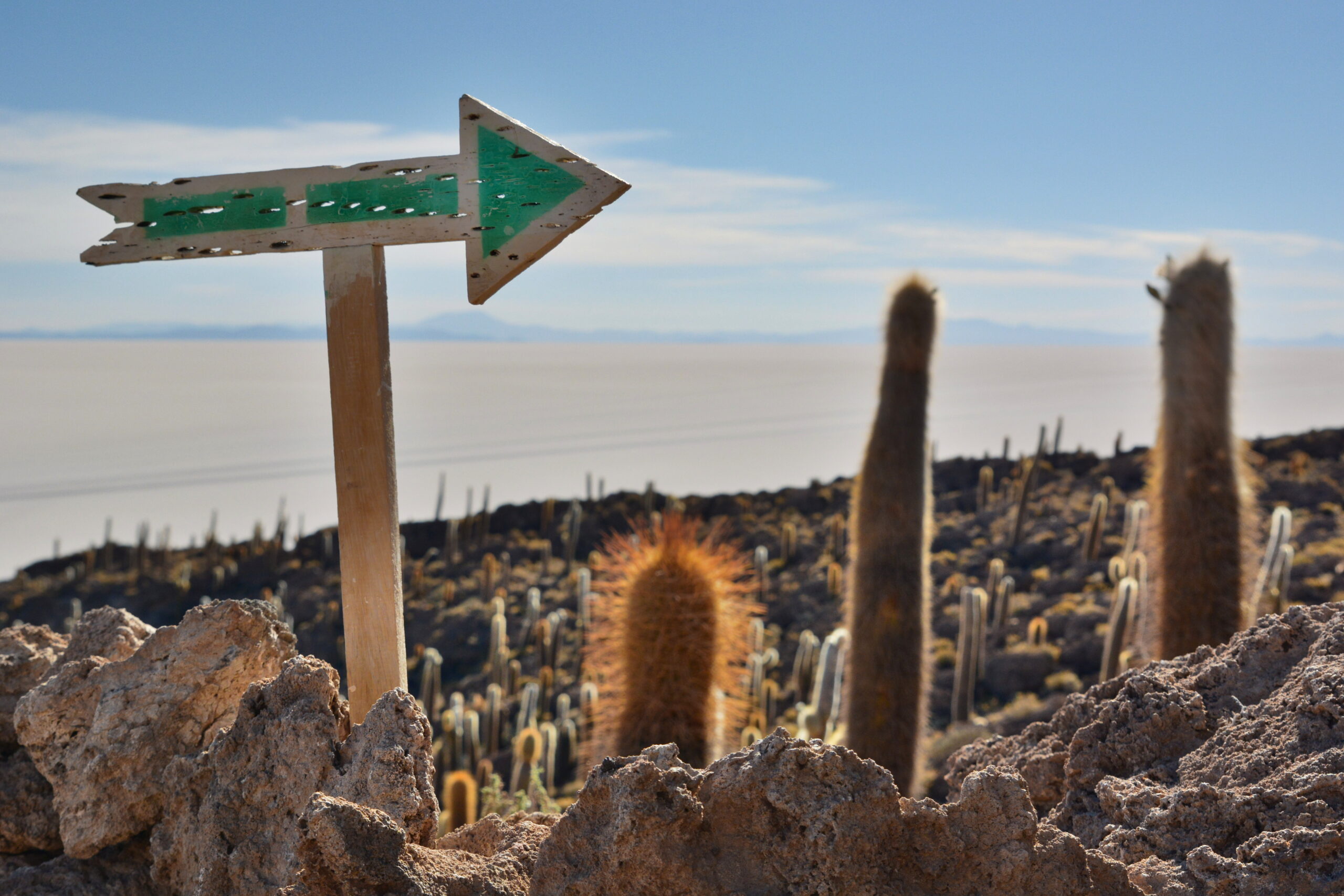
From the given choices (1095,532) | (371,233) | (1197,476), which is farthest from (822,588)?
(371,233)

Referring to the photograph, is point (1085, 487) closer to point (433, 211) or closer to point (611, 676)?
point (611, 676)

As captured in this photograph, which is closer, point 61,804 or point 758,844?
point 758,844

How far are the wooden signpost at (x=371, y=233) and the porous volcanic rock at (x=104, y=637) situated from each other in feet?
2.17

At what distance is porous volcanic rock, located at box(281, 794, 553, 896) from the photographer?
64.5 inches

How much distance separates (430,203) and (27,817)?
1.90m

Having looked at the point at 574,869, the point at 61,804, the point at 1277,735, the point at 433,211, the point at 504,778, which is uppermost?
the point at 433,211

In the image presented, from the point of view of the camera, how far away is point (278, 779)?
224 centimetres

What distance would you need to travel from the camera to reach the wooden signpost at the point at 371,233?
2635 millimetres

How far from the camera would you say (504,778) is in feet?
35.7

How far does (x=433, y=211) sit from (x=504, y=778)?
30.2ft

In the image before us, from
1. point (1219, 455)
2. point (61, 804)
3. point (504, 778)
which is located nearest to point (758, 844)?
point (61, 804)

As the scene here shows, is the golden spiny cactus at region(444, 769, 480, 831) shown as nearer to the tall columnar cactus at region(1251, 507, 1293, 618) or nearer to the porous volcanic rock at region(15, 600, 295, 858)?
the porous volcanic rock at region(15, 600, 295, 858)

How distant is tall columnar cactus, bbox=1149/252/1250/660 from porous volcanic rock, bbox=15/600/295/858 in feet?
18.6

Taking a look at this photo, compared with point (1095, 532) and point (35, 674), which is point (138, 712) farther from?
point (1095, 532)
